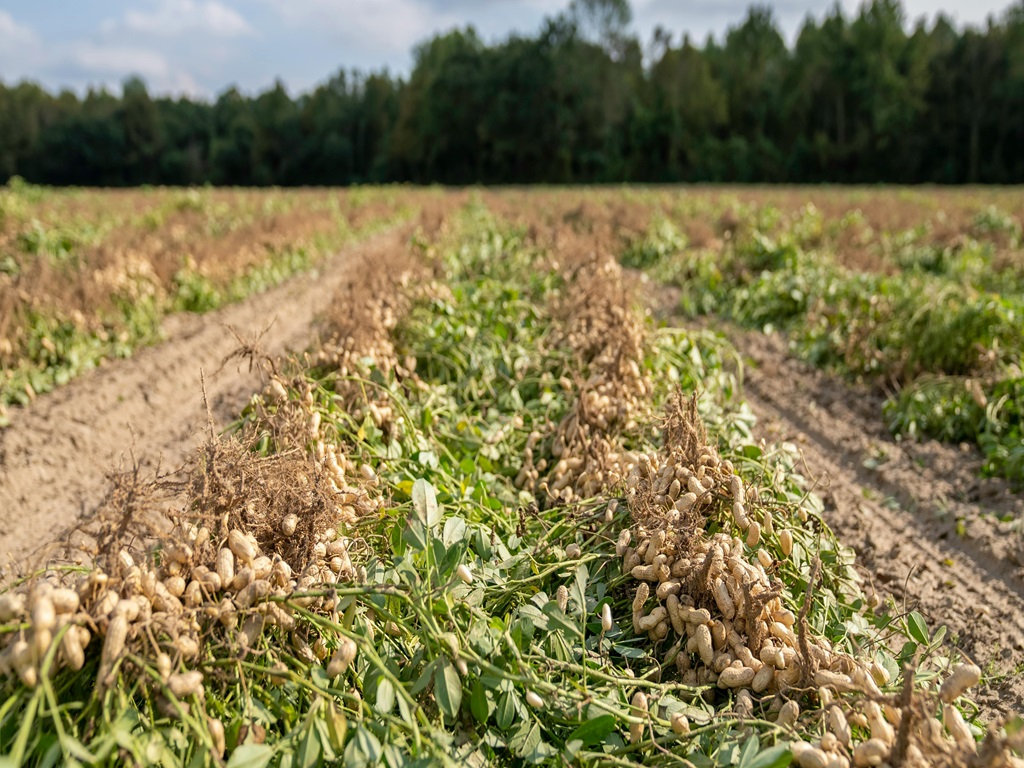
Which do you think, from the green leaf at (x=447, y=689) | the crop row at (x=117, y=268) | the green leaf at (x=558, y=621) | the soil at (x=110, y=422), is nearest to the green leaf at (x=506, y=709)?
the green leaf at (x=447, y=689)

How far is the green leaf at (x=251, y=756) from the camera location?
170 cm

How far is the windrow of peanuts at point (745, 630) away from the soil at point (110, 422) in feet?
5.89

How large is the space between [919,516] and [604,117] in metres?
44.0

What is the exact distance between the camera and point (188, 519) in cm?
226

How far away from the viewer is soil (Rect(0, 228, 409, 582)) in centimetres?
431

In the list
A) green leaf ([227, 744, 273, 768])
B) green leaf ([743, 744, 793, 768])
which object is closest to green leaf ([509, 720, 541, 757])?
green leaf ([743, 744, 793, 768])

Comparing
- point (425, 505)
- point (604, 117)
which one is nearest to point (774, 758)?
point (425, 505)

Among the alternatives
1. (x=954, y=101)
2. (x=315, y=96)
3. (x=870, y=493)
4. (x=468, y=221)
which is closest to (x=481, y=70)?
(x=315, y=96)

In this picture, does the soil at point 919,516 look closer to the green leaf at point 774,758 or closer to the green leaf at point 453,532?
the green leaf at point 774,758

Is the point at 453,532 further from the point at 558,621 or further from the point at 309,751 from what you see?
the point at 309,751

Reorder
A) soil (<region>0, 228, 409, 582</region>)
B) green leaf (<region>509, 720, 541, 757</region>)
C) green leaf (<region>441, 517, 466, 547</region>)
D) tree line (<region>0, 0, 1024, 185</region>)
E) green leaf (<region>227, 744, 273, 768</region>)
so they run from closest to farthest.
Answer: green leaf (<region>227, 744, 273, 768</region>), green leaf (<region>509, 720, 541, 757</region>), green leaf (<region>441, 517, 466, 547</region>), soil (<region>0, 228, 409, 582</region>), tree line (<region>0, 0, 1024, 185</region>)

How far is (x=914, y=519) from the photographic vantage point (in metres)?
4.38

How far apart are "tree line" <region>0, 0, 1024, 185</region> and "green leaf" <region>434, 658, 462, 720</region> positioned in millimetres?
42564

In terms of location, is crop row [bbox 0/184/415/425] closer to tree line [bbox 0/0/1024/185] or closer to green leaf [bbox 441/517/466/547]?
green leaf [bbox 441/517/466/547]
